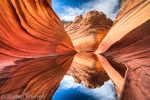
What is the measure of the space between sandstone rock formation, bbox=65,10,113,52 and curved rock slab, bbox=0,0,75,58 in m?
1.51

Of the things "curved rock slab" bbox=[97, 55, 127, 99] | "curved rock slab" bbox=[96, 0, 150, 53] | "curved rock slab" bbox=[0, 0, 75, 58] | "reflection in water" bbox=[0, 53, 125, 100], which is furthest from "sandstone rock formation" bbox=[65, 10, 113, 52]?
"curved rock slab" bbox=[97, 55, 127, 99]

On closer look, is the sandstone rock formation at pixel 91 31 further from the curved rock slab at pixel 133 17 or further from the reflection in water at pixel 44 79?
the reflection in water at pixel 44 79

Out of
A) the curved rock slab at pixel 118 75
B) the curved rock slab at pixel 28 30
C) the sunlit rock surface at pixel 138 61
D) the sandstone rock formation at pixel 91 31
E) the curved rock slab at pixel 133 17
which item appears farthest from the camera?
the sandstone rock formation at pixel 91 31

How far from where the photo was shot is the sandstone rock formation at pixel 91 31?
2824 millimetres

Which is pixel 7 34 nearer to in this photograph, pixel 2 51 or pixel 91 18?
pixel 2 51

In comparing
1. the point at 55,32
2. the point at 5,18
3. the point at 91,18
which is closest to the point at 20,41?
the point at 5,18

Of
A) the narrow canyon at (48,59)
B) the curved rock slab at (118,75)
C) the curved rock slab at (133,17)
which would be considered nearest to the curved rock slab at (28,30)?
the narrow canyon at (48,59)

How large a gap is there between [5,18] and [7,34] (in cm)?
16

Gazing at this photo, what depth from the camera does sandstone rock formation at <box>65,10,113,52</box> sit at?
2824 millimetres

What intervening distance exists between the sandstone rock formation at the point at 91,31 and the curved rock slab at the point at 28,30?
151cm

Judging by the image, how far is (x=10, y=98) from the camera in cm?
28

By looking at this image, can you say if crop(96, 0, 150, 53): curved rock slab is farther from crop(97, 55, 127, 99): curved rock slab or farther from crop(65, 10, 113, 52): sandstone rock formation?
crop(65, 10, 113, 52): sandstone rock formation

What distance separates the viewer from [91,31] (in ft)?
9.83

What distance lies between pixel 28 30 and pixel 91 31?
95.5 inches
